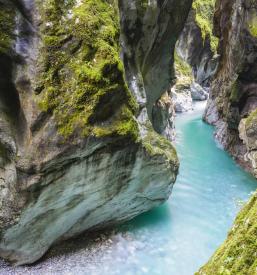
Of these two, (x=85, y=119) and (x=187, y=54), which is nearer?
(x=85, y=119)

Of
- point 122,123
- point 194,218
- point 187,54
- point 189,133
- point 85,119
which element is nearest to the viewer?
point 85,119

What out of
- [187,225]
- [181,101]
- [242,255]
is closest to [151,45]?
[187,225]

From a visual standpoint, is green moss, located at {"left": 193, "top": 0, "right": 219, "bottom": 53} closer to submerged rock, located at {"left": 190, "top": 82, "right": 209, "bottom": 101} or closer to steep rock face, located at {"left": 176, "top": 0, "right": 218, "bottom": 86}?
steep rock face, located at {"left": 176, "top": 0, "right": 218, "bottom": 86}

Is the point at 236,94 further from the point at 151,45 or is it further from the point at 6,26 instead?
the point at 6,26

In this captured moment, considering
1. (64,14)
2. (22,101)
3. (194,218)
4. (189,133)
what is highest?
(64,14)

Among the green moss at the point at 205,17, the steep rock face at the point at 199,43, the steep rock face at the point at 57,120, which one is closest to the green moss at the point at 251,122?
the steep rock face at the point at 57,120

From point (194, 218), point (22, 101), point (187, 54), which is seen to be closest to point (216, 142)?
point (194, 218)

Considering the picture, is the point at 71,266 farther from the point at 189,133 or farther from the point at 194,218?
the point at 189,133
